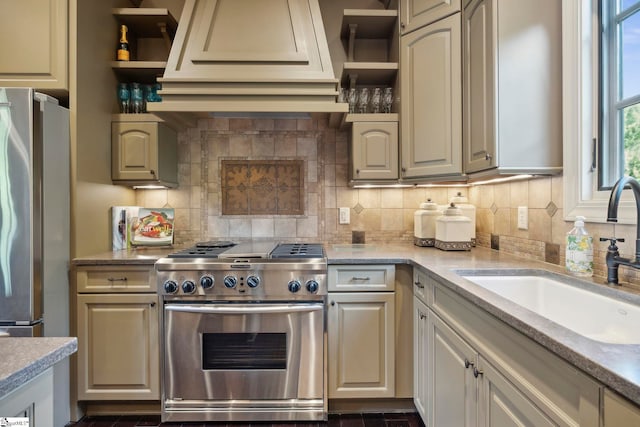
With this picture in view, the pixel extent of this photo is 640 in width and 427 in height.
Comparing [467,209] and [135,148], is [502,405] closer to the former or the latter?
[467,209]

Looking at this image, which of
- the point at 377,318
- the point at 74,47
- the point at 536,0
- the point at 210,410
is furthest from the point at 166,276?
the point at 536,0

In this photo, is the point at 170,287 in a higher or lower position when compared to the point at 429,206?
lower

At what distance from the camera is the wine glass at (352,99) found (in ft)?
7.72

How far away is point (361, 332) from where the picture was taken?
199 cm

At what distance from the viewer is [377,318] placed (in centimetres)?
199

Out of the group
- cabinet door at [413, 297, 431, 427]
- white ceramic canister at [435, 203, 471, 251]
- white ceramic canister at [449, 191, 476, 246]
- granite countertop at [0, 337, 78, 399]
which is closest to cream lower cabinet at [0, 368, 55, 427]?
granite countertop at [0, 337, 78, 399]

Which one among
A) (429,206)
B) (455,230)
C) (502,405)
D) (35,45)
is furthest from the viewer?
(429,206)

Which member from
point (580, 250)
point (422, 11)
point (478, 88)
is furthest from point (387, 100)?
point (580, 250)

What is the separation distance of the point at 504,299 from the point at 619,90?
105cm

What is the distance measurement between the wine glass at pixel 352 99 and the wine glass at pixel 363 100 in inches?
1.1

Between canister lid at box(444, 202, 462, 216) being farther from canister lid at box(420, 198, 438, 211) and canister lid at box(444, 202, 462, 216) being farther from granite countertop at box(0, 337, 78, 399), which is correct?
granite countertop at box(0, 337, 78, 399)

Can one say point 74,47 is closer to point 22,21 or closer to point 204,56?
point 22,21

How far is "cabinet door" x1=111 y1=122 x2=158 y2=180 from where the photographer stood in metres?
2.31

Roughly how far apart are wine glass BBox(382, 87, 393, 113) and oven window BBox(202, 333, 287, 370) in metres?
1.59
